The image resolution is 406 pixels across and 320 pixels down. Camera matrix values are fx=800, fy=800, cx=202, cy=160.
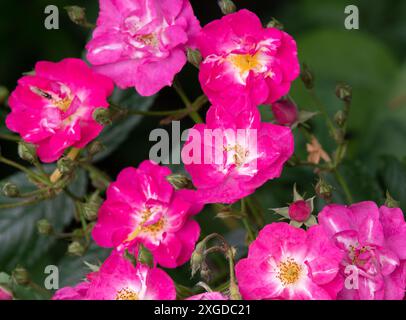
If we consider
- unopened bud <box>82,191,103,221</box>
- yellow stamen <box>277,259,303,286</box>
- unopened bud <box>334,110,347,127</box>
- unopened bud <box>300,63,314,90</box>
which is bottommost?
yellow stamen <box>277,259,303,286</box>

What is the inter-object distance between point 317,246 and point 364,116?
736 mm

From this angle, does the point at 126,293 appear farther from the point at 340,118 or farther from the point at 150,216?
the point at 340,118

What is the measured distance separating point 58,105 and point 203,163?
223 millimetres

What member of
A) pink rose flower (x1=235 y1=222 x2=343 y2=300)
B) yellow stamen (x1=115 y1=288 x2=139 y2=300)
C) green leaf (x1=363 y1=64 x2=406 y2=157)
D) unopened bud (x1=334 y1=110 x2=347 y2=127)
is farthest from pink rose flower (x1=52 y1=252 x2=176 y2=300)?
green leaf (x1=363 y1=64 x2=406 y2=157)

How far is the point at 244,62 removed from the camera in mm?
995

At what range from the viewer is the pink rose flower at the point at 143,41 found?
3.20 feet

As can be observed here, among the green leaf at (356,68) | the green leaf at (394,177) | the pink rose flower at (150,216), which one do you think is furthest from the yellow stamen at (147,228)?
the green leaf at (356,68)

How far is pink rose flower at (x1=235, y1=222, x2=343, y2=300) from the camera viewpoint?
2.79 feet

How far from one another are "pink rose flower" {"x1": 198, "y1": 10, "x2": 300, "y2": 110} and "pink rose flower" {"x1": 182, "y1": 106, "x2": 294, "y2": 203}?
0.03 metres

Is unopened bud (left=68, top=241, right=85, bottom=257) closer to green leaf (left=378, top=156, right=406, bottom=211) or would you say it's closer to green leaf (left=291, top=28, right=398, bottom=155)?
green leaf (left=378, top=156, right=406, bottom=211)

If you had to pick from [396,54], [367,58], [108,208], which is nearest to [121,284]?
[108,208]

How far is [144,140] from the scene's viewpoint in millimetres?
1609
